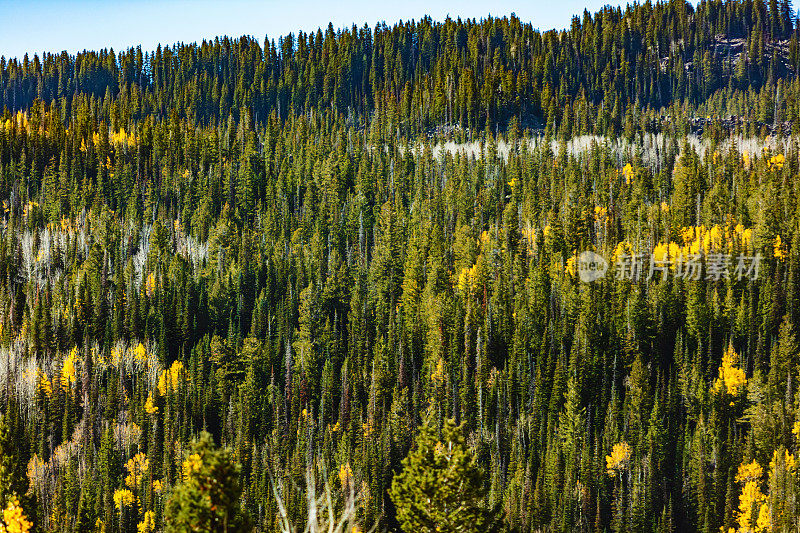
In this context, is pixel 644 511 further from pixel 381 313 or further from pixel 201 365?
pixel 201 365

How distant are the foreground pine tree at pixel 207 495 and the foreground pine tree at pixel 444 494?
7998mm

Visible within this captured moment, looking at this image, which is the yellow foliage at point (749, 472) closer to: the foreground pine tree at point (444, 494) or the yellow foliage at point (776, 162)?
the yellow foliage at point (776, 162)

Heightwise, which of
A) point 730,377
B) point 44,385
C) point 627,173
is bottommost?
point 730,377

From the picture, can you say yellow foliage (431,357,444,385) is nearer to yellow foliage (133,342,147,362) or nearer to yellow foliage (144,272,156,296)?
yellow foliage (133,342,147,362)

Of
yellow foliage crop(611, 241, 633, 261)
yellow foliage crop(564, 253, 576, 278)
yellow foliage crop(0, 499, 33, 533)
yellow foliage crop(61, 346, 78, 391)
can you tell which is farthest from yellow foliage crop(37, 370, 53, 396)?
yellow foliage crop(0, 499, 33, 533)

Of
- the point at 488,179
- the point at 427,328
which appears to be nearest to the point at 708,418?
the point at 427,328

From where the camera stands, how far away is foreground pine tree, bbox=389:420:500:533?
3170cm

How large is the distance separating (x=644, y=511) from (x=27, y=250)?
13280 cm

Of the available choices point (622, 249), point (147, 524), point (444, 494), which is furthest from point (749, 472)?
point (444, 494)

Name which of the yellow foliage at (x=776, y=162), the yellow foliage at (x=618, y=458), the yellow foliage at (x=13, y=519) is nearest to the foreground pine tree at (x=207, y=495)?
the yellow foliage at (x=13, y=519)

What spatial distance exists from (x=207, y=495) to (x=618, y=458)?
10088cm

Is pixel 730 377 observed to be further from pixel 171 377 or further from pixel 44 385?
pixel 44 385

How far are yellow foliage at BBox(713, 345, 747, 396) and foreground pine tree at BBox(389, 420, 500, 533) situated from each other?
103699 millimetres

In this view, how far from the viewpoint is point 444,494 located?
31.9m
